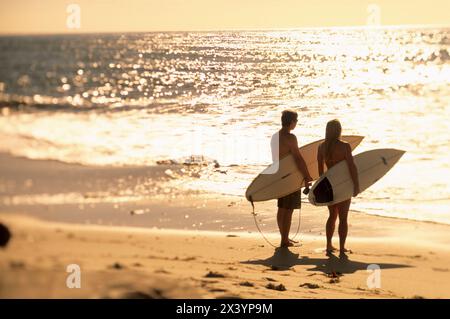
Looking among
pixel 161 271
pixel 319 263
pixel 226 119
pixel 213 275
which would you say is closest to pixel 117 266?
pixel 161 271

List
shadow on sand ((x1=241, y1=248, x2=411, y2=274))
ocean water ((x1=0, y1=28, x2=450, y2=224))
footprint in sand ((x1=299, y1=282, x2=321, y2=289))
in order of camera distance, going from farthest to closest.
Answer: ocean water ((x1=0, y1=28, x2=450, y2=224)) < shadow on sand ((x1=241, y1=248, x2=411, y2=274)) < footprint in sand ((x1=299, y1=282, x2=321, y2=289))

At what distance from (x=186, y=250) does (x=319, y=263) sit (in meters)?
1.32

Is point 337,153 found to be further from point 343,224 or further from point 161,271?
point 161,271

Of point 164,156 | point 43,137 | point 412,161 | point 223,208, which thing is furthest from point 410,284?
point 43,137

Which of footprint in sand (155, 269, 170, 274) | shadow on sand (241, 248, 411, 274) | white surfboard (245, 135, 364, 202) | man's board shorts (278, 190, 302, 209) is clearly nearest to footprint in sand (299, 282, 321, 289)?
shadow on sand (241, 248, 411, 274)

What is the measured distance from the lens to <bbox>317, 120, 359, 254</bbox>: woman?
6836 millimetres

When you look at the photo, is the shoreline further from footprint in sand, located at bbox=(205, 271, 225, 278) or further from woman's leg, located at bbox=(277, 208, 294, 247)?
woman's leg, located at bbox=(277, 208, 294, 247)

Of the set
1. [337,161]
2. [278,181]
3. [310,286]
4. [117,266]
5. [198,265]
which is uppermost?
[337,161]

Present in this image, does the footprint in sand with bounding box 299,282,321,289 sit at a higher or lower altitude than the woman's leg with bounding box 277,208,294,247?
lower

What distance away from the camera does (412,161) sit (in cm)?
1203

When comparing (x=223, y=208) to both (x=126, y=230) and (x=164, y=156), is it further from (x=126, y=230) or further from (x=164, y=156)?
(x=164, y=156)

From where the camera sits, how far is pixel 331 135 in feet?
22.5

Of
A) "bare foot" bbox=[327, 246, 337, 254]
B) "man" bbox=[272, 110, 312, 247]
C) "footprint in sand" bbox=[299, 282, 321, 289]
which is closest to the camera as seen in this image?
"footprint in sand" bbox=[299, 282, 321, 289]

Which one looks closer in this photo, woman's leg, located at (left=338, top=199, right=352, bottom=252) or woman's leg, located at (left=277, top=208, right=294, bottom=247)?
woman's leg, located at (left=338, top=199, right=352, bottom=252)
